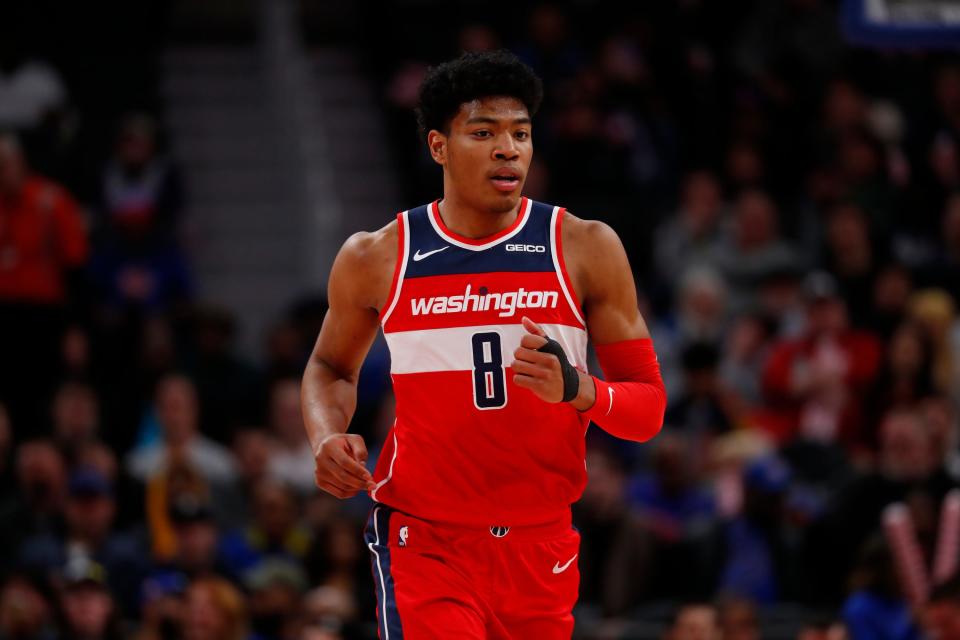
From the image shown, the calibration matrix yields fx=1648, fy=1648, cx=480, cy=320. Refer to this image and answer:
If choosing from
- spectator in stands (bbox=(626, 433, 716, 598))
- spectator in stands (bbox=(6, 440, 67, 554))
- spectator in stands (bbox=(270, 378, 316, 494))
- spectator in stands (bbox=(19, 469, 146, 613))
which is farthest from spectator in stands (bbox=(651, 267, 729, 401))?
spectator in stands (bbox=(6, 440, 67, 554))

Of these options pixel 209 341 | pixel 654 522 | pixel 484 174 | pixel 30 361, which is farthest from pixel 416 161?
pixel 484 174

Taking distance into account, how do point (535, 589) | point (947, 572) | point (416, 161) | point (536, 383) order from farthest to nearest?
1. point (416, 161)
2. point (947, 572)
3. point (535, 589)
4. point (536, 383)

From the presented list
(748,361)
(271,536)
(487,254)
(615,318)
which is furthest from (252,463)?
(615,318)

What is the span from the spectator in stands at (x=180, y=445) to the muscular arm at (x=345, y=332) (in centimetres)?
615

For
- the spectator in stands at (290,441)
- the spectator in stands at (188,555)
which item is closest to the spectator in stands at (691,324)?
the spectator in stands at (290,441)

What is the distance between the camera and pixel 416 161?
16.5 m

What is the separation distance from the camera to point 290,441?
42.9 feet

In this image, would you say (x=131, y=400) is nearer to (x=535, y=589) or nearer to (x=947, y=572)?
(x=947, y=572)

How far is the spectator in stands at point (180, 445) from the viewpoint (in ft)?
40.8

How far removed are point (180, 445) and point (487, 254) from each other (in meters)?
7.01

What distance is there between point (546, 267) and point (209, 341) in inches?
320

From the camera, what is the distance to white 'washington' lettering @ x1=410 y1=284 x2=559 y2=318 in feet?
19.5

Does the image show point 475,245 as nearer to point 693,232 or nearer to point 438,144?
point 438,144

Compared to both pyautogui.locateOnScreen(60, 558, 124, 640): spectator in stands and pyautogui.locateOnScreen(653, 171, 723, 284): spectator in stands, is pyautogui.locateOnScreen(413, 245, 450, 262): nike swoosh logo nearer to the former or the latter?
pyautogui.locateOnScreen(60, 558, 124, 640): spectator in stands
